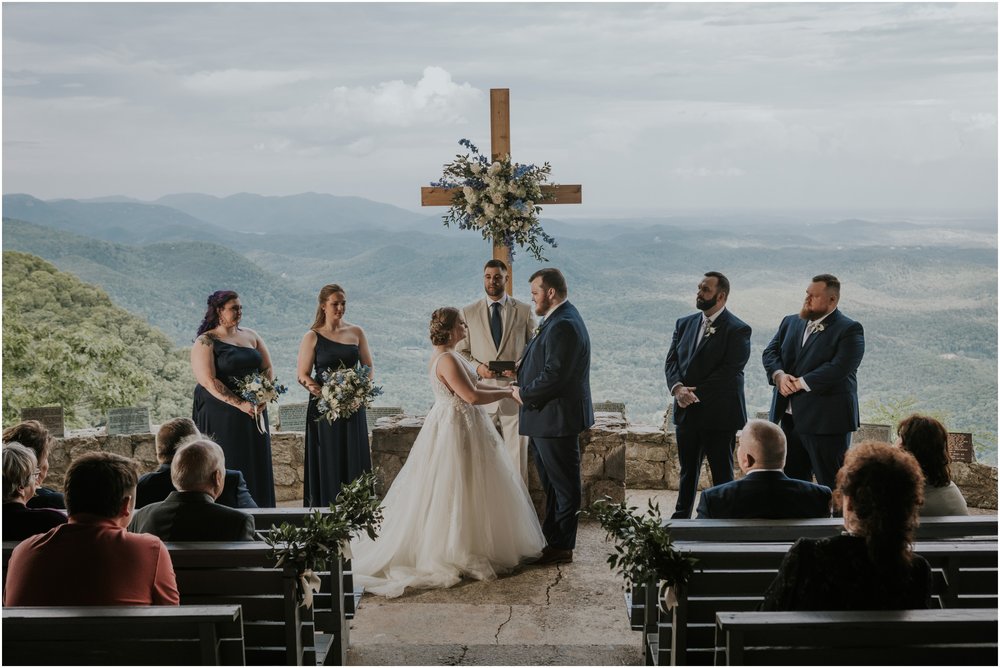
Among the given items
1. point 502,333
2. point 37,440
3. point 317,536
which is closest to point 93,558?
point 317,536

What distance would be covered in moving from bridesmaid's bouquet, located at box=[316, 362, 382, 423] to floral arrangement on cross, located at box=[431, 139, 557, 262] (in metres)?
1.20

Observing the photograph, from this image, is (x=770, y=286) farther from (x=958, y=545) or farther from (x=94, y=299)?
(x=958, y=545)

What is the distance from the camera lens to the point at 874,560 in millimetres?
2375

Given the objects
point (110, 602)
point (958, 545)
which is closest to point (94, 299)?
point (110, 602)

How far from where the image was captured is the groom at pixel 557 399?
5.04m

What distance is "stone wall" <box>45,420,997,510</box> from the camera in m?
5.80

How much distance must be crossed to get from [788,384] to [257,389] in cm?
309

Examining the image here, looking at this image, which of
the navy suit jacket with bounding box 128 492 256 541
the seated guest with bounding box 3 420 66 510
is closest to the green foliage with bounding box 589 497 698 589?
the navy suit jacket with bounding box 128 492 256 541

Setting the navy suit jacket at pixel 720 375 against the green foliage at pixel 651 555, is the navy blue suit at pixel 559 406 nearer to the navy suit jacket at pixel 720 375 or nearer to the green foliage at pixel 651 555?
the navy suit jacket at pixel 720 375

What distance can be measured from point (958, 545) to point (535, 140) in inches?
480

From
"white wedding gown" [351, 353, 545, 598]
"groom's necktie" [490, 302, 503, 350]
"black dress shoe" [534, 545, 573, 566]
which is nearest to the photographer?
"white wedding gown" [351, 353, 545, 598]

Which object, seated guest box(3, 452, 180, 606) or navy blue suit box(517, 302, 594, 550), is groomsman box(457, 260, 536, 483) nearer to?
navy blue suit box(517, 302, 594, 550)

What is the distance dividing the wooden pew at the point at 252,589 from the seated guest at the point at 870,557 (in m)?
1.53

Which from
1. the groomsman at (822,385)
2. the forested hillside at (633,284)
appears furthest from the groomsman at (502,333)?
the forested hillside at (633,284)
